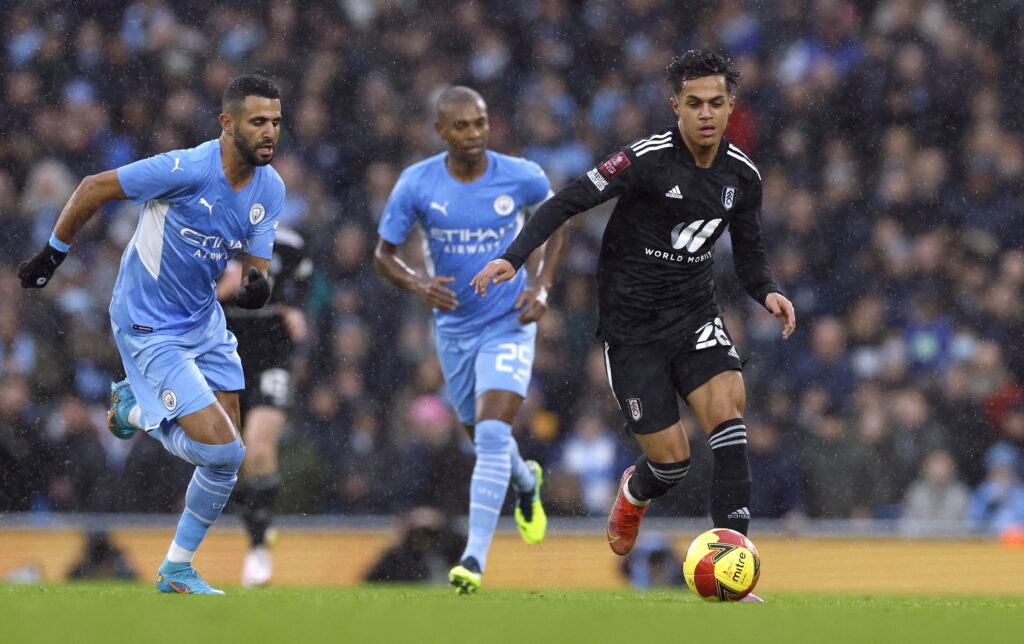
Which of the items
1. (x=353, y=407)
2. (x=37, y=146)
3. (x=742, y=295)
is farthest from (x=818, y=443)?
(x=37, y=146)

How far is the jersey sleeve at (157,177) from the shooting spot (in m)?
6.16

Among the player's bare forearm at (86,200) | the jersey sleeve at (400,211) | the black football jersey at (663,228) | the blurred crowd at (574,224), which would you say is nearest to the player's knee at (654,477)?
the black football jersey at (663,228)

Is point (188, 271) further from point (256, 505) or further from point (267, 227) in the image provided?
point (256, 505)

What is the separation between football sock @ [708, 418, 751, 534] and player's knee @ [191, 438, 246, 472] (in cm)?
215

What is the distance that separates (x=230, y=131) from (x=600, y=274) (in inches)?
74.1

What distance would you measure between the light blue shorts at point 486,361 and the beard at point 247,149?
73.5 inches

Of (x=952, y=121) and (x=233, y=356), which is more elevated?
(x=952, y=121)

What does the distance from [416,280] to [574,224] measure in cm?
519

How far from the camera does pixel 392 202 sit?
793 cm

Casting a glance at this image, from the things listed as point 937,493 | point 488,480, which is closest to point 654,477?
point 488,480

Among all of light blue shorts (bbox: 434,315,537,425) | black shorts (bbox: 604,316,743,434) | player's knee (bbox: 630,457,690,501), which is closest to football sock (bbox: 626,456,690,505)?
player's knee (bbox: 630,457,690,501)

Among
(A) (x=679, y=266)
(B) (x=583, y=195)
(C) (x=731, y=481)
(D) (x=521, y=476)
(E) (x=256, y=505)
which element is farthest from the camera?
(E) (x=256, y=505)

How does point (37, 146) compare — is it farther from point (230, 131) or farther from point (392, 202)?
point (230, 131)

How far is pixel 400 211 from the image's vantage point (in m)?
7.90
